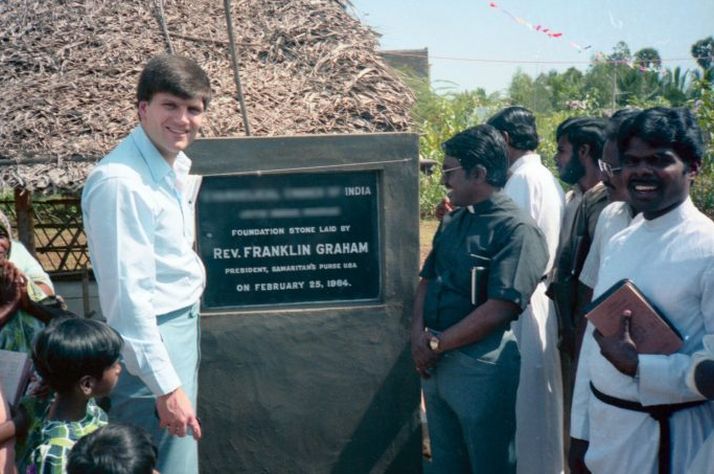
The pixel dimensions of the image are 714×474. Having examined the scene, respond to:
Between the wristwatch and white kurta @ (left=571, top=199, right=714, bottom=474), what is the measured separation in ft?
3.20

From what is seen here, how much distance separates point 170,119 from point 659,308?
1.81m

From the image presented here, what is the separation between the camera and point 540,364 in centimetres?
477

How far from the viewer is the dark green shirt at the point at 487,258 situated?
379 centimetres

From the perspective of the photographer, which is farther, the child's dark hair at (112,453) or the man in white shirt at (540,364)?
the man in white shirt at (540,364)

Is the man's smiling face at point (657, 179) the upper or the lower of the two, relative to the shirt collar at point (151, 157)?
lower

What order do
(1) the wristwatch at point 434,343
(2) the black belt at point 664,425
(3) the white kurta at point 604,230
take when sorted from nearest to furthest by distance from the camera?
(2) the black belt at point 664,425 → (3) the white kurta at point 604,230 → (1) the wristwatch at point 434,343

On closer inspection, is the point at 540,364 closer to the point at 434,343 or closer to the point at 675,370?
the point at 434,343

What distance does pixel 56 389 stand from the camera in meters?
2.94

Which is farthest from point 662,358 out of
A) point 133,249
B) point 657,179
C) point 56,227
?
point 56,227

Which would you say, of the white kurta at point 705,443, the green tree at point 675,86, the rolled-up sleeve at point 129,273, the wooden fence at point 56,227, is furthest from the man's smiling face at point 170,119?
the green tree at point 675,86

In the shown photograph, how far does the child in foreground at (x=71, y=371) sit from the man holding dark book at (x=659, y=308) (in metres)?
1.65

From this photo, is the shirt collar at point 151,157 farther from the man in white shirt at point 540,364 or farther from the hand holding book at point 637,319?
the man in white shirt at point 540,364

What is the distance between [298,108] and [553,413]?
246 cm

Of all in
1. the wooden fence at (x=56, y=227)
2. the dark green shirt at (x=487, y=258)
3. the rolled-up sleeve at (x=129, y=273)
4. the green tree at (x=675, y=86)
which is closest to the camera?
the rolled-up sleeve at (x=129, y=273)
